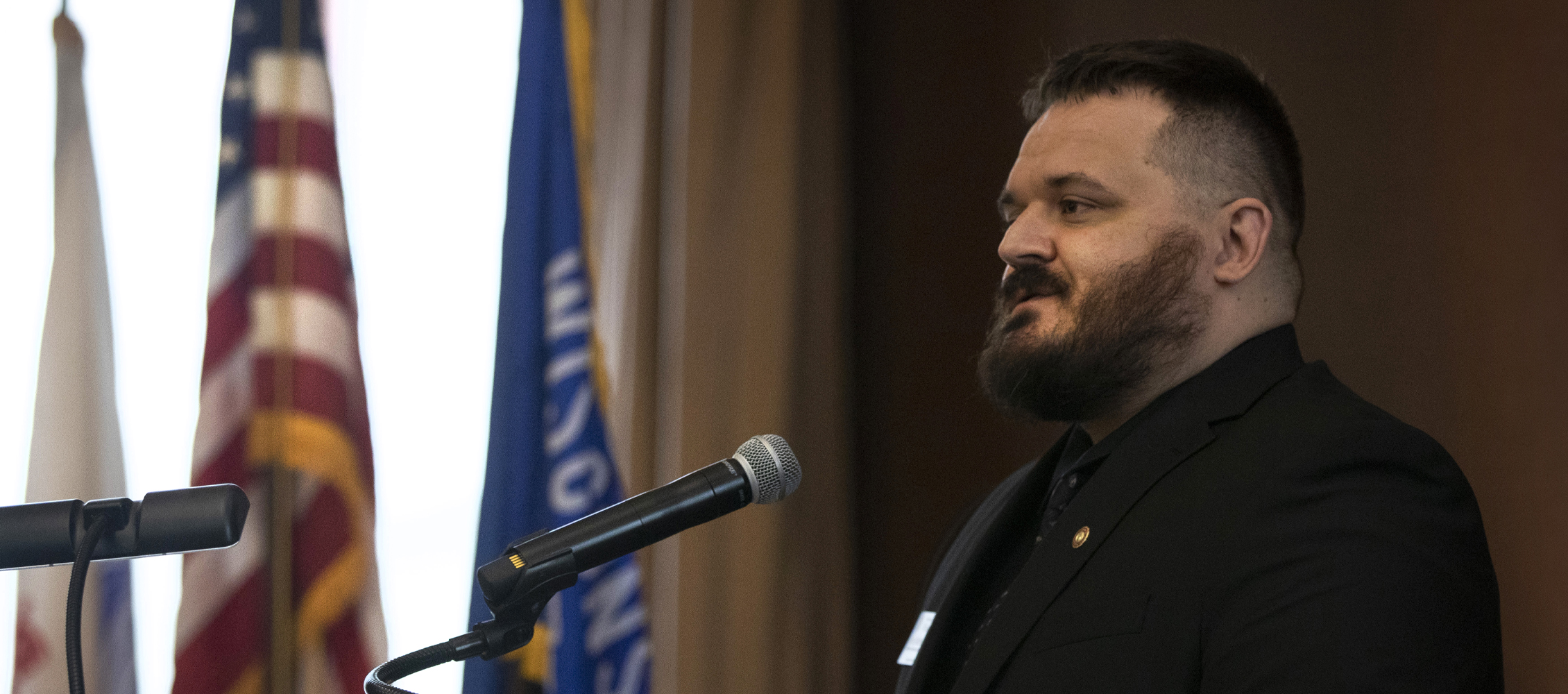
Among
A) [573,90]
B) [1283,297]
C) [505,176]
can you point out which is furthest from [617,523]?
[573,90]

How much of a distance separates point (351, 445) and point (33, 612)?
529 mm

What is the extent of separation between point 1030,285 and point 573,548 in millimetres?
826

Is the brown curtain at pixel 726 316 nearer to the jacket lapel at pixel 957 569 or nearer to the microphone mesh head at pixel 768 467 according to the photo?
the jacket lapel at pixel 957 569

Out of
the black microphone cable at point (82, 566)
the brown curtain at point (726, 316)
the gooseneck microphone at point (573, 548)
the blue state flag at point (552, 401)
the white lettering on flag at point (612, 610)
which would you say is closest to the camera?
the black microphone cable at point (82, 566)

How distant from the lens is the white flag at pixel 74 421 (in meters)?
1.74

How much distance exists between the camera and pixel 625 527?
102 cm

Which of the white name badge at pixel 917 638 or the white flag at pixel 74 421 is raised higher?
the white flag at pixel 74 421

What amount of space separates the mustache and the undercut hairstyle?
0.21 metres

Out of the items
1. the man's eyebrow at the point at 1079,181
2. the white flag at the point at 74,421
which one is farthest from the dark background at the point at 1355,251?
the white flag at the point at 74,421

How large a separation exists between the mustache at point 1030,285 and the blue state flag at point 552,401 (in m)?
1.03

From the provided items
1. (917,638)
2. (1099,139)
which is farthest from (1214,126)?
(917,638)

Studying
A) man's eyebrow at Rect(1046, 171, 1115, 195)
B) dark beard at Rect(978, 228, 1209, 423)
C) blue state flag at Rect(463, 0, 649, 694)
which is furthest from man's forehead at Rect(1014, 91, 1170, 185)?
blue state flag at Rect(463, 0, 649, 694)

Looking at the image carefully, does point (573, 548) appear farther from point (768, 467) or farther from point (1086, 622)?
point (1086, 622)

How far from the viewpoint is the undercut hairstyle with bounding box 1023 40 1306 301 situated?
5.02 feet
